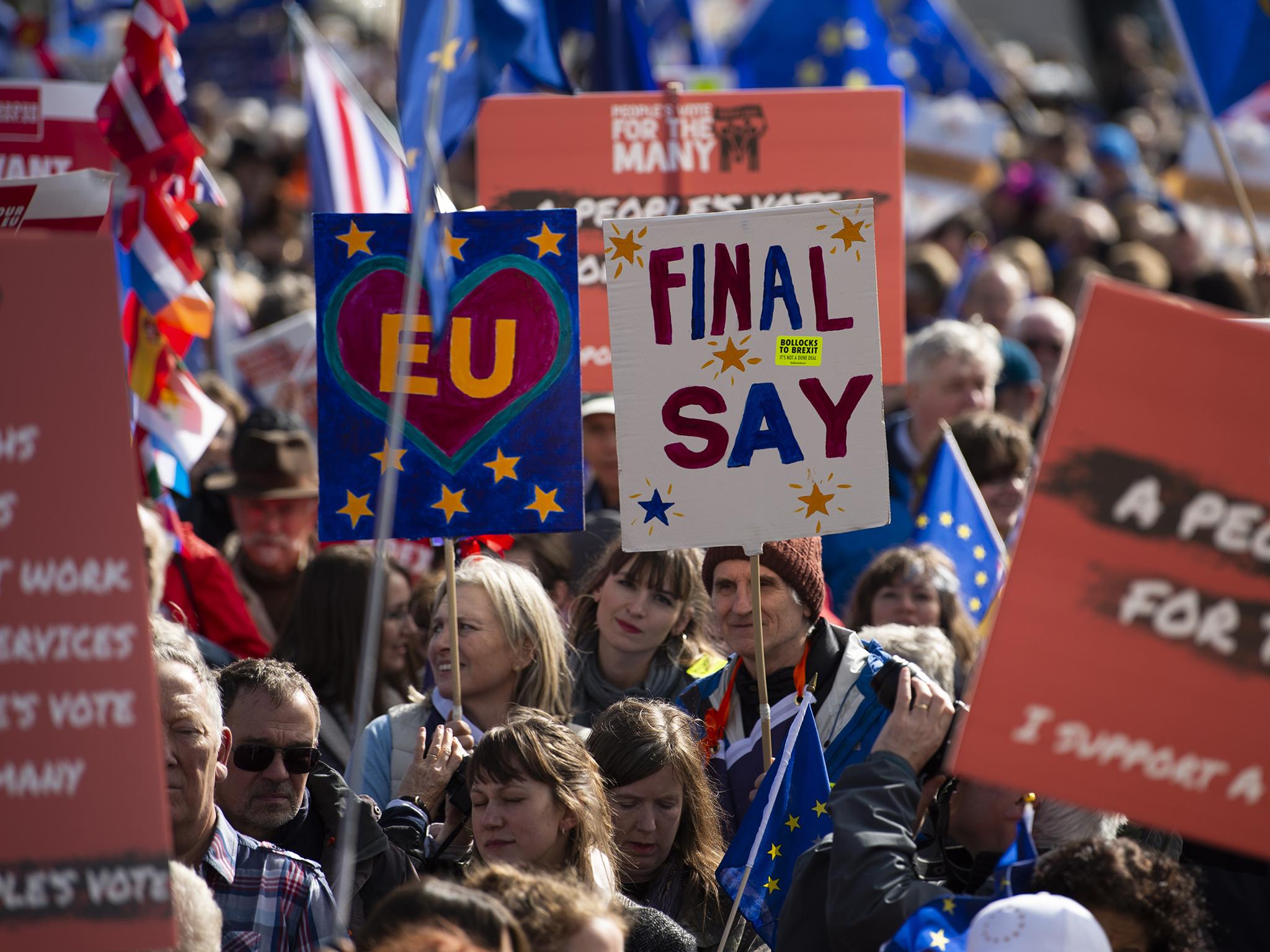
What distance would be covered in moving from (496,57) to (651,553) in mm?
1802

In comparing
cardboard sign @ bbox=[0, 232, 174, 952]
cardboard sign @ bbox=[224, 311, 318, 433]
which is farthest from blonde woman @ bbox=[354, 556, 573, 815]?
cardboard sign @ bbox=[224, 311, 318, 433]

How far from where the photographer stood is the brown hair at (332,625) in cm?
513

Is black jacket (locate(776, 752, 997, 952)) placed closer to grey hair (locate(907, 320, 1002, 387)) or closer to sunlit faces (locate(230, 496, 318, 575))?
sunlit faces (locate(230, 496, 318, 575))

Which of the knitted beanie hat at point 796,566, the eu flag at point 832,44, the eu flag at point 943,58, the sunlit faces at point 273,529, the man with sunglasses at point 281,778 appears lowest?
the man with sunglasses at point 281,778

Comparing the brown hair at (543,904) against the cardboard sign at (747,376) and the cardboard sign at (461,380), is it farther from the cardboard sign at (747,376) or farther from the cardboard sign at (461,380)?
the cardboard sign at (461,380)

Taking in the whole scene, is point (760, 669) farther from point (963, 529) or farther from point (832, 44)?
point (832, 44)

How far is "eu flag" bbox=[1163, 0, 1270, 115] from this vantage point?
660 centimetres

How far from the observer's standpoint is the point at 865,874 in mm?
3225

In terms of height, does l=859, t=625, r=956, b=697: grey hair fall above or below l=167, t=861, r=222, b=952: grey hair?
above

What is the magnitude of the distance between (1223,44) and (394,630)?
388 centimetres

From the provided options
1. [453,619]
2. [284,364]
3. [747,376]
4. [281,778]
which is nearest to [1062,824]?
[747,376]

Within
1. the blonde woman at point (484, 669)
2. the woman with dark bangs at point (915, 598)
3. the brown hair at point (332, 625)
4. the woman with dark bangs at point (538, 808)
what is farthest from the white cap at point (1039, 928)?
the brown hair at point (332, 625)

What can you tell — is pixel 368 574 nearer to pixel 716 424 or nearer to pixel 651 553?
pixel 651 553

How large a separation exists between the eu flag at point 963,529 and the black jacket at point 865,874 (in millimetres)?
2469
